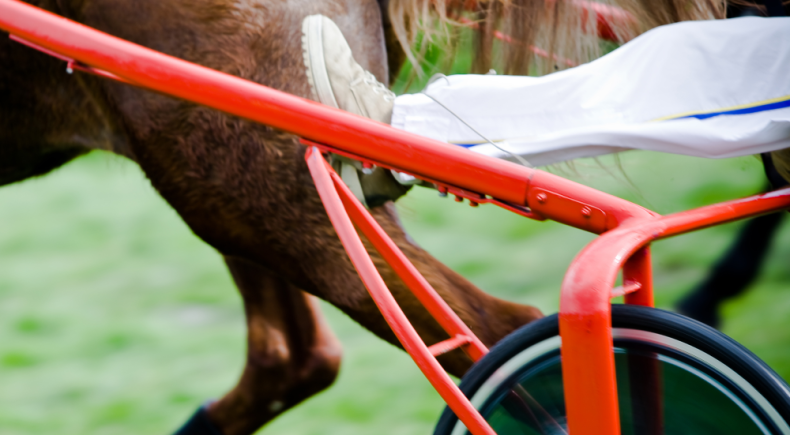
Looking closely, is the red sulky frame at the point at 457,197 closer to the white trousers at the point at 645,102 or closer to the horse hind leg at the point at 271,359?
the white trousers at the point at 645,102

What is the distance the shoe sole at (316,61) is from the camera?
95cm

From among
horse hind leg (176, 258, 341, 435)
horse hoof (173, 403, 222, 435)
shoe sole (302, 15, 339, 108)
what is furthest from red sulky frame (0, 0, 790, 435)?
horse hoof (173, 403, 222, 435)

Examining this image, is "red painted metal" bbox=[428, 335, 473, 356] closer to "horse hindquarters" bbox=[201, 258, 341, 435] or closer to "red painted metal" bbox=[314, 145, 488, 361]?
"red painted metal" bbox=[314, 145, 488, 361]

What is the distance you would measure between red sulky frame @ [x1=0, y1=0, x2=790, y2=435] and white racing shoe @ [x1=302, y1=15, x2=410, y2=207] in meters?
0.09

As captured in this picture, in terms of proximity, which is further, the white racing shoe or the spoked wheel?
the white racing shoe

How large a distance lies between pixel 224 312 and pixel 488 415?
6.08 ft

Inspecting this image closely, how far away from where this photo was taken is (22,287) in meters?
2.61

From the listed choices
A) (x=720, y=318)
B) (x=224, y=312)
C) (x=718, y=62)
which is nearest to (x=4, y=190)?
(x=224, y=312)

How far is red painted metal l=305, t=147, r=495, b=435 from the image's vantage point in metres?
0.71

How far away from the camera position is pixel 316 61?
3.15ft

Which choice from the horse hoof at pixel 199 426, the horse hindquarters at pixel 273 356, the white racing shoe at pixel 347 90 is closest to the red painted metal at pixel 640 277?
the white racing shoe at pixel 347 90

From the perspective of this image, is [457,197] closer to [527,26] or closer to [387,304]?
[387,304]

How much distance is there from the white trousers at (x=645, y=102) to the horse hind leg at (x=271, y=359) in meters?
0.70

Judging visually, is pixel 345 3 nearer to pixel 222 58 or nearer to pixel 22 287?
pixel 222 58
